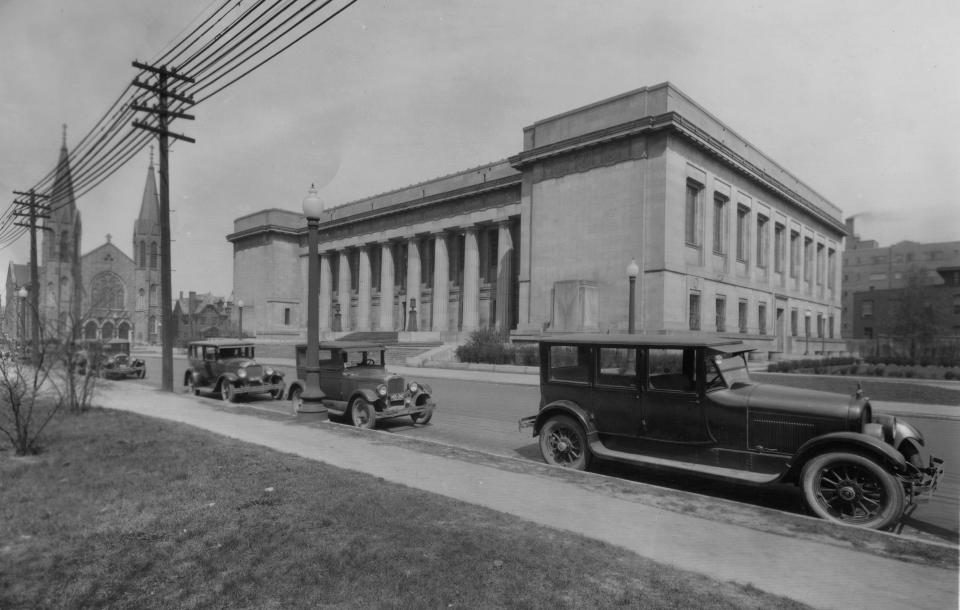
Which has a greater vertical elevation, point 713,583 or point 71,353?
point 71,353

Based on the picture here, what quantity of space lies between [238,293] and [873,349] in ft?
206

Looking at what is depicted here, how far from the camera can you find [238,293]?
212 feet

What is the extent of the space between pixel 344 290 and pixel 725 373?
54.5m

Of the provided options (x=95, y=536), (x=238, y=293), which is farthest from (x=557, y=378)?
(x=238, y=293)

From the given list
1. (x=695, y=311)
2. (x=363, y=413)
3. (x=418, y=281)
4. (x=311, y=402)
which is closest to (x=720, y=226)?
(x=695, y=311)

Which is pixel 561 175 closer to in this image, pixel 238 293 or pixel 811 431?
pixel 811 431

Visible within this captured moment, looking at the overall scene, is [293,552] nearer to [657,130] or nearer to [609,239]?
[609,239]

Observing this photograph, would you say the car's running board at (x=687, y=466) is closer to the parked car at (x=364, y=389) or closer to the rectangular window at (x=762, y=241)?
the parked car at (x=364, y=389)

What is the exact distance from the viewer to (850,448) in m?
5.46

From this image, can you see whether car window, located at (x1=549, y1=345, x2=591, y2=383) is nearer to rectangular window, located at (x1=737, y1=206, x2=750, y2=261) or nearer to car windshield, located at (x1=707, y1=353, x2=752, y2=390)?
car windshield, located at (x1=707, y1=353, x2=752, y2=390)

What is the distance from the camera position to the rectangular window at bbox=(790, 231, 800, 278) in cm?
4578

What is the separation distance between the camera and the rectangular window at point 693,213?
3319cm

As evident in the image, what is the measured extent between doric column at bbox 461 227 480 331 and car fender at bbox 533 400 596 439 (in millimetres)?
36076

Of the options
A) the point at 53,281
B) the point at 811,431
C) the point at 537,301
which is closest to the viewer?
the point at 811,431
